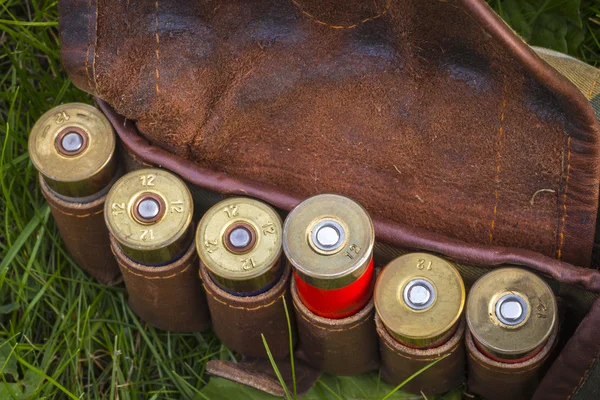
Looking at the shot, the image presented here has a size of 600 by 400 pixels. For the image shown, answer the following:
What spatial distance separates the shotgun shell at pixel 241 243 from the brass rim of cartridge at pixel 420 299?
28 cm

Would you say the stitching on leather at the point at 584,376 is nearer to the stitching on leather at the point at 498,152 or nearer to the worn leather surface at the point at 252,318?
the stitching on leather at the point at 498,152

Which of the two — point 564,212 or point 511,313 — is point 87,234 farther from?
point 564,212

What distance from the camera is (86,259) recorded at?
A: 2.75 meters

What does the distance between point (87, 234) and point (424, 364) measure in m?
0.99

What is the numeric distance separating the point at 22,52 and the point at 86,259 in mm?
771

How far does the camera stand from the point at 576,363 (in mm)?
2242

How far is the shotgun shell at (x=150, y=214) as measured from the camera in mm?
2359

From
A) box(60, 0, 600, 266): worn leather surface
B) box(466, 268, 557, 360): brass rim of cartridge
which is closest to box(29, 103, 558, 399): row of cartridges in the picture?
box(466, 268, 557, 360): brass rim of cartridge

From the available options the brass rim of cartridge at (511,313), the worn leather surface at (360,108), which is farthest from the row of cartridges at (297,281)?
the worn leather surface at (360,108)

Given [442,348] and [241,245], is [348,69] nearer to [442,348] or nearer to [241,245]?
[241,245]

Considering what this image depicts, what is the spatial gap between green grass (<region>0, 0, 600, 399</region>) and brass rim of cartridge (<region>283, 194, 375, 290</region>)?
0.56 metres

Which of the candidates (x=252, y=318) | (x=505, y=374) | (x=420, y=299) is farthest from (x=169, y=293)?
(x=505, y=374)

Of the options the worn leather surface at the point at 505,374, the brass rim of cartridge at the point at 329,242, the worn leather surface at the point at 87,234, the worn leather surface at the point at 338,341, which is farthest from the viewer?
the worn leather surface at the point at 87,234

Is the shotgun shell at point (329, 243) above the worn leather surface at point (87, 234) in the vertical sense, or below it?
above
